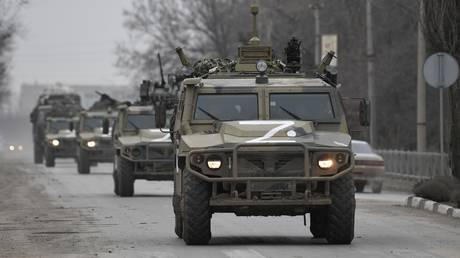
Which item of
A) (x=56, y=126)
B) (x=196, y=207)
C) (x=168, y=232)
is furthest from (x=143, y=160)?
(x=56, y=126)

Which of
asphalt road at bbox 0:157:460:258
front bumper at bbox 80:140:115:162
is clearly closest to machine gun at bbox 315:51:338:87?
asphalt road at bbox 0:157:460:258

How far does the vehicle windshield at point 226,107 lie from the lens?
17859 millimetres

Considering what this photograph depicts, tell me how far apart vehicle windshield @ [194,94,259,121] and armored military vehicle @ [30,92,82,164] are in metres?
40.0

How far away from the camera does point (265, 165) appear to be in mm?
16484

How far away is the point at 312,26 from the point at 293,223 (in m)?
47.5

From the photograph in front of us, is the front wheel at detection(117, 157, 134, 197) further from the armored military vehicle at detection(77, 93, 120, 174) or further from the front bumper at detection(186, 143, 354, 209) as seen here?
the armored military vehicle at detection(77, 93, 120, 174)

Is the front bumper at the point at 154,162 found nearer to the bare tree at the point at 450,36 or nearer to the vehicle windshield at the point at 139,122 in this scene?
the vehicle windshield at the point at 139,122

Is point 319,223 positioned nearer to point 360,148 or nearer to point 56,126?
point 360,148

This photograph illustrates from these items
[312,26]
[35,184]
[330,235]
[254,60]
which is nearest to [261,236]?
[330,235]

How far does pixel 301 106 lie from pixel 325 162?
1.68 m

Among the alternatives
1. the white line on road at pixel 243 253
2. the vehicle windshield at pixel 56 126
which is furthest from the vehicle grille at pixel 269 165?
the vehicle windshield at pixel 56 126

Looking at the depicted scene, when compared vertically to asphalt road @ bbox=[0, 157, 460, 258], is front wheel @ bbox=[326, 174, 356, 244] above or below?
above

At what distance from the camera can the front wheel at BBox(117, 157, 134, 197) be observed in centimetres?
3058

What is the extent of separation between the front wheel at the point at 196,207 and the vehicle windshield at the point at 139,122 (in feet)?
52.0
